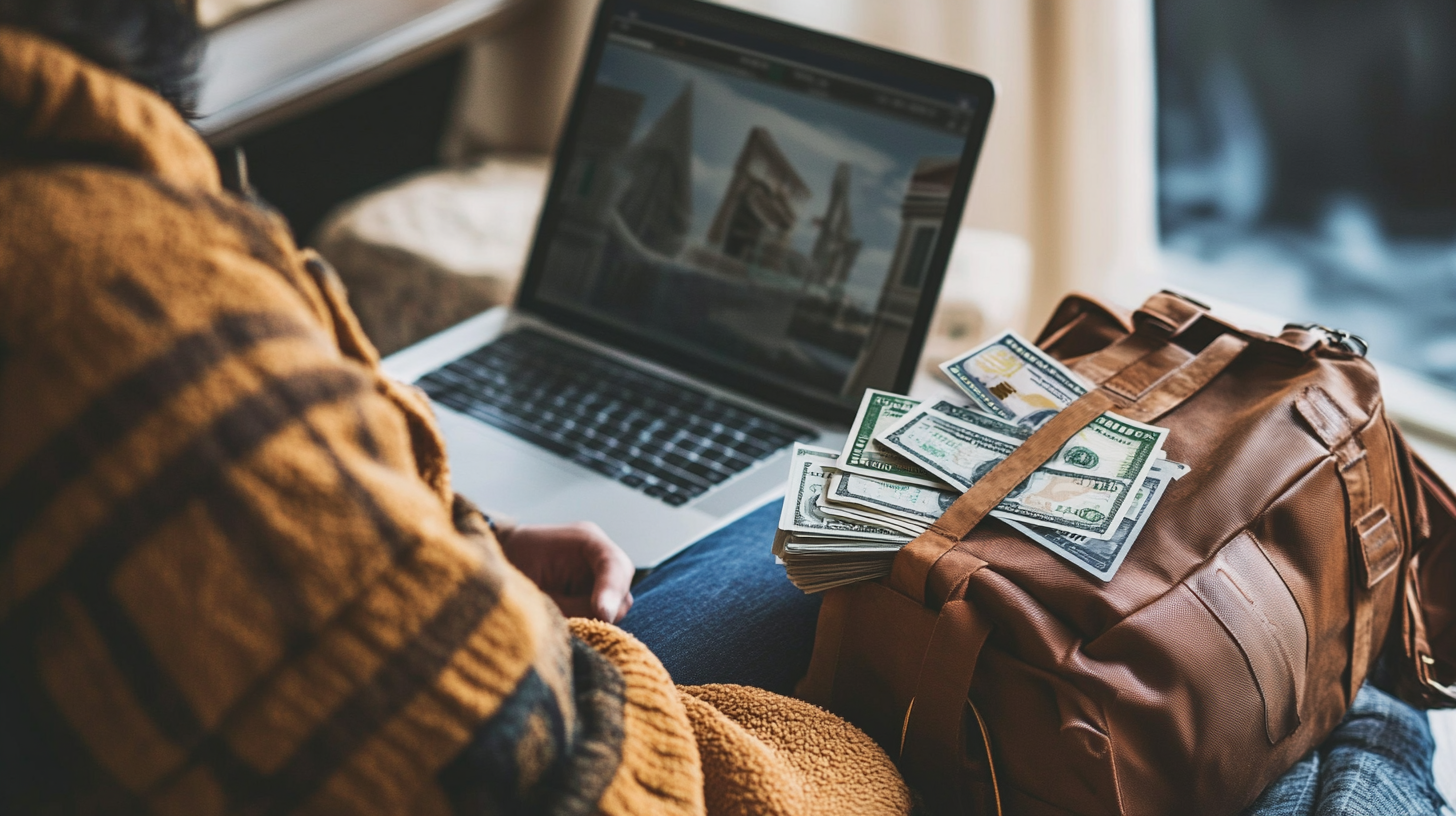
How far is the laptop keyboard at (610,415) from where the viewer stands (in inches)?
41.1

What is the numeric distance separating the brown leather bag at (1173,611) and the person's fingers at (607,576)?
0.50ft

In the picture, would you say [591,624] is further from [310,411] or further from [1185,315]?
[1185,315]

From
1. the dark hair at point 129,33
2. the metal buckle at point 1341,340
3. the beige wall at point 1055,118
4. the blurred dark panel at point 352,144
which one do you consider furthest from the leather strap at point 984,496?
the blurred dark panel at point 352,144

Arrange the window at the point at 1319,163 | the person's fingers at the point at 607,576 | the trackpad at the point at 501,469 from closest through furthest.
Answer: the person's fingers at the point at 607,576
the trackpad at the point at 501,469
the window at the point at 1319,163

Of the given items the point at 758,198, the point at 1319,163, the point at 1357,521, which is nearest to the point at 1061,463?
the point at 1357,521

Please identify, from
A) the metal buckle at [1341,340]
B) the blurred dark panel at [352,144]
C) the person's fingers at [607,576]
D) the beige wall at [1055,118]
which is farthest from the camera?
the blurred dark panel at [352,144]

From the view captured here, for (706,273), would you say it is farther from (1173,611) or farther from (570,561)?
(1173,611)

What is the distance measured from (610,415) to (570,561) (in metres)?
0.29

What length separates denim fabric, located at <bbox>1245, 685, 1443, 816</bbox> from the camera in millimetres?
747

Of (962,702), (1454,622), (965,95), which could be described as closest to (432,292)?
(965,95)

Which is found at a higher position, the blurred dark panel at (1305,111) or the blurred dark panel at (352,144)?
the blurred dark panel at (1305,111)

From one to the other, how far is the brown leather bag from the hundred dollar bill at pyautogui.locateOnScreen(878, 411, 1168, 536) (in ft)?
0.05

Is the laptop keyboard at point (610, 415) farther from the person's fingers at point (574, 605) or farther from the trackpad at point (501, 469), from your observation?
A: the person's fingers at point (574, 605)

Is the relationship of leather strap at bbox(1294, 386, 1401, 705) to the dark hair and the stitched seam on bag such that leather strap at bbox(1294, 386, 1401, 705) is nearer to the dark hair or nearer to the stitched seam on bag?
the stitched seam on bag
